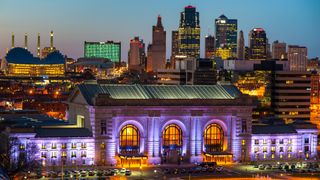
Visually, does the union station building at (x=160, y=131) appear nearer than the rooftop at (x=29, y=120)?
Yes

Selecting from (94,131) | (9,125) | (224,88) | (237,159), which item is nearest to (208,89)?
(224,88)

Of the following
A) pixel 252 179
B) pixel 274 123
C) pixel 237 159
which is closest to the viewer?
pixel 252 179

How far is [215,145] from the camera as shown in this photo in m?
143

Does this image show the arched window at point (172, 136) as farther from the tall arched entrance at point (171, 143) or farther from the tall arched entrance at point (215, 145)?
the tall arched entrance at point (215, 145)

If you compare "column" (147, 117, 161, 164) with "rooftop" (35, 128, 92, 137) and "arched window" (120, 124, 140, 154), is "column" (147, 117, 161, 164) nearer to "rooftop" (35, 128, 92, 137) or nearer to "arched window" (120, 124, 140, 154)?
"arched window" (120, 124, 140, 154)

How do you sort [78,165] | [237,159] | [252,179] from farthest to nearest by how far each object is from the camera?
[237,159] < [78,165] < [252,179]

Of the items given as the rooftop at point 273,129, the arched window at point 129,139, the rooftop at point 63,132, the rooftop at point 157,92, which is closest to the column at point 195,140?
the rooftop at point 157,92

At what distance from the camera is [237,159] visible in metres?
142

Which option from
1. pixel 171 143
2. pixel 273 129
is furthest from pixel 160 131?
pixel 273 129

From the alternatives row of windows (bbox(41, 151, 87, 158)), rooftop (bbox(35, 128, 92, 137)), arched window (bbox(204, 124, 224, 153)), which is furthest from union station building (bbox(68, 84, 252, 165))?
row of windows (bbox(41, 151, 87, 158))

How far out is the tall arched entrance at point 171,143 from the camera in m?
138

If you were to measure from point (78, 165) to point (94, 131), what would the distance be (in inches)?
250

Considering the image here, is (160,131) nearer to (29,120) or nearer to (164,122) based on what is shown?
(164,122)

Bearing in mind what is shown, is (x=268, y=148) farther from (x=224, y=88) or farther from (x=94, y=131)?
(x=94, y=131)
